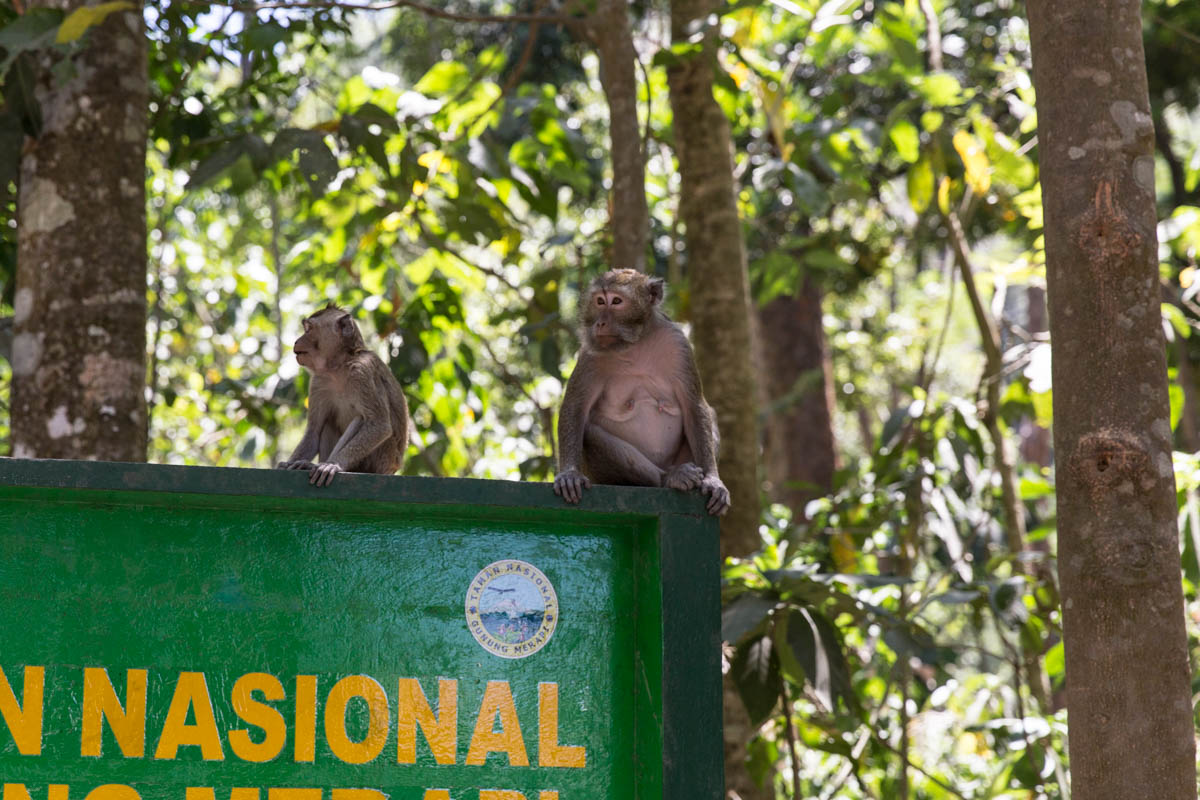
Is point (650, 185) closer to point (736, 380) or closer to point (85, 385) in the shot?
point (736, 380)

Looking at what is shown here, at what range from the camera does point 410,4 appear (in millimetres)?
5301

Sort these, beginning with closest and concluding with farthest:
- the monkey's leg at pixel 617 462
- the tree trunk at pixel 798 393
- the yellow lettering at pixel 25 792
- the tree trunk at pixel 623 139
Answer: the yellow lettering at pixel 25 792 → the monkey's leg at pixel 617 462 → the tree trunk at pixel 623 139 → the tree trunk at pixel 798 393

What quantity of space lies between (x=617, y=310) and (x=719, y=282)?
6.21 ft

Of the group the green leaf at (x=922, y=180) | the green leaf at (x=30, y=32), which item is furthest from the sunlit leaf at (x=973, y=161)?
the green leaf at (x=30, y=32)

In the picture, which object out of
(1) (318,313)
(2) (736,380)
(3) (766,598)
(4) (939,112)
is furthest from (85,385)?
(4) (939,112)

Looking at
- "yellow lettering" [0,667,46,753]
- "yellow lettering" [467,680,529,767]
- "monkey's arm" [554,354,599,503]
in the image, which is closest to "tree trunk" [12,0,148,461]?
"monkey's arm" [554,354,599,503]

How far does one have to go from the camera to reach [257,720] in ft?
8.85

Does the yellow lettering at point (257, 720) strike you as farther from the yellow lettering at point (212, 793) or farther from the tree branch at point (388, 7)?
the tree branch at point (388, 7)

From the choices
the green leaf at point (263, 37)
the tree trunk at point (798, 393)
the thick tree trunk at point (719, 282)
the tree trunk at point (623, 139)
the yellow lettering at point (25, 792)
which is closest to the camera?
the yellow lettering at point (25, 792)

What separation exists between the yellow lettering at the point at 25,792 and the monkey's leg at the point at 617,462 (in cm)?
202

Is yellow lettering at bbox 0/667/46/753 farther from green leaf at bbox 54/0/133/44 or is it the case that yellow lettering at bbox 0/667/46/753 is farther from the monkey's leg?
green leaf at bbox 54/0/133/44

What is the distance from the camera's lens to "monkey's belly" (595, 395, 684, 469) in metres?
4.43

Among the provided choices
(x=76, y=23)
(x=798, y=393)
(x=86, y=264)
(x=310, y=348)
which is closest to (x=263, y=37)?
(x=76, y=23)

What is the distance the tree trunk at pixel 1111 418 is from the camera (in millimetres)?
2779
